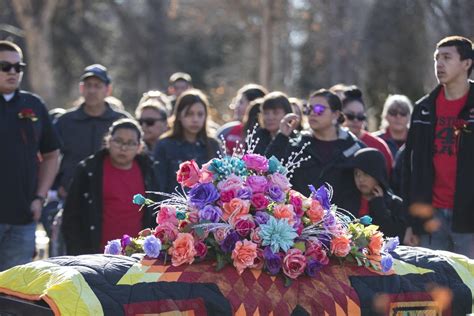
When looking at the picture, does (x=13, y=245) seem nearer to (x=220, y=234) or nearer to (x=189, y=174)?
(x=189, y=174)

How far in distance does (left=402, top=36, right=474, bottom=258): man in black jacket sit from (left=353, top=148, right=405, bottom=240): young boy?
0.14 metres

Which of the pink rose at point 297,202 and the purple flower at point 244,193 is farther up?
the purple flower at point 244,193

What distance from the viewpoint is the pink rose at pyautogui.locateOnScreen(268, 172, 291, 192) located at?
5.69 m

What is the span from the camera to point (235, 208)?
5.47 metres

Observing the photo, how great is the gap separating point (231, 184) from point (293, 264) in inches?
21.1

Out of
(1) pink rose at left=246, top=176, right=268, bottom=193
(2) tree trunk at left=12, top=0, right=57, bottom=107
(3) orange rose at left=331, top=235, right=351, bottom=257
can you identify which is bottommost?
(3) orange rose at left=331, top=235, right=351, bottom=257

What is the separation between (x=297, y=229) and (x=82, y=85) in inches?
200

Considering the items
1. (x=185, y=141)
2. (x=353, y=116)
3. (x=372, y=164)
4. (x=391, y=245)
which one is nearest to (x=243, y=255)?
(x=391, y=245)

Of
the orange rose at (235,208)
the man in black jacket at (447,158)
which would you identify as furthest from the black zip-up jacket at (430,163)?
the orange rose at (235,208)

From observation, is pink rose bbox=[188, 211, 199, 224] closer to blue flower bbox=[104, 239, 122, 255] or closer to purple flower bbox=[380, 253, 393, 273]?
blue flower bbox=[104, 239, 122, 255]

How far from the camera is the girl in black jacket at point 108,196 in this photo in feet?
27.8

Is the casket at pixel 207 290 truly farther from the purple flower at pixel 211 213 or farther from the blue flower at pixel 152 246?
the purple flower at pixel 211 213

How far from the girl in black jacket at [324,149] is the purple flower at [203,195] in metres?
2.45

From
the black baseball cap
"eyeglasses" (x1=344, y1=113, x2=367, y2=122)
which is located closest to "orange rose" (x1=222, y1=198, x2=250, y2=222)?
"eyeglasses" (x1=344, y1=113, x2=367, y2=122)
